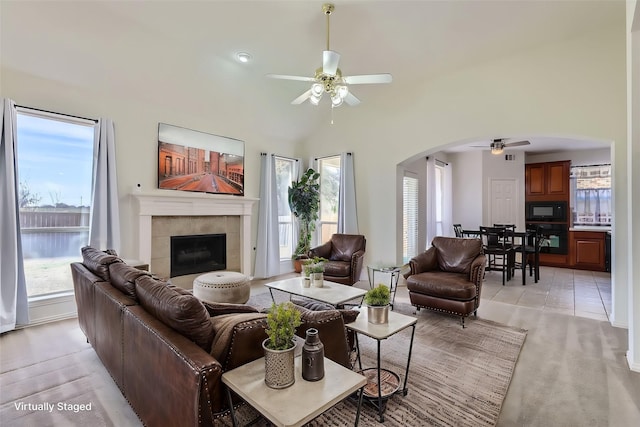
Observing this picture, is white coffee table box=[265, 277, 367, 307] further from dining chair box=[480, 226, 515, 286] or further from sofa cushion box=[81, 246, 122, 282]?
dining chair box=[480, 226, 515, 286]

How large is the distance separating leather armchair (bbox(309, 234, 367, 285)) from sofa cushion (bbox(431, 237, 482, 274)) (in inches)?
47.6

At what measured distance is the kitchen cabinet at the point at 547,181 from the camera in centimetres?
719

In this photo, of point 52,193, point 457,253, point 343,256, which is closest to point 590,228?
point 457,253

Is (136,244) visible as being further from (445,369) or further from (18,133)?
(445,369)

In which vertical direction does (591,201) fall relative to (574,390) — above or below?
above

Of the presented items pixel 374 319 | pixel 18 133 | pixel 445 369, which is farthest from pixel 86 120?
pixel 445 369

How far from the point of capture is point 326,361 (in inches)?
61.7

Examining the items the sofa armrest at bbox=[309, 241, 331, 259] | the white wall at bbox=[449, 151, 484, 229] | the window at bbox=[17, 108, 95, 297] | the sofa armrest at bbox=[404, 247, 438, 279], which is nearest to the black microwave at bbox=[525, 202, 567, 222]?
the white wall at bbox=[449, 151, 484, 229]

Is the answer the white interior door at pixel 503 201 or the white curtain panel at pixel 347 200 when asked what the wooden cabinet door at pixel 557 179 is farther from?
the white curtain panel at pixel 347 200

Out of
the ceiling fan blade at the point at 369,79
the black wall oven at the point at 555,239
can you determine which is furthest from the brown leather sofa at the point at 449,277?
the black wall oven at the point at 555,239

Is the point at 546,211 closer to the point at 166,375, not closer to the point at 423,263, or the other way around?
the point at 423,263

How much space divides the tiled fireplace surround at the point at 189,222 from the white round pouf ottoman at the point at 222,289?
1239 mm

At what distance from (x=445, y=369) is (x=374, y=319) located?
3.03ft

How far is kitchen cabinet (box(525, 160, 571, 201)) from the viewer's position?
7.19 m
